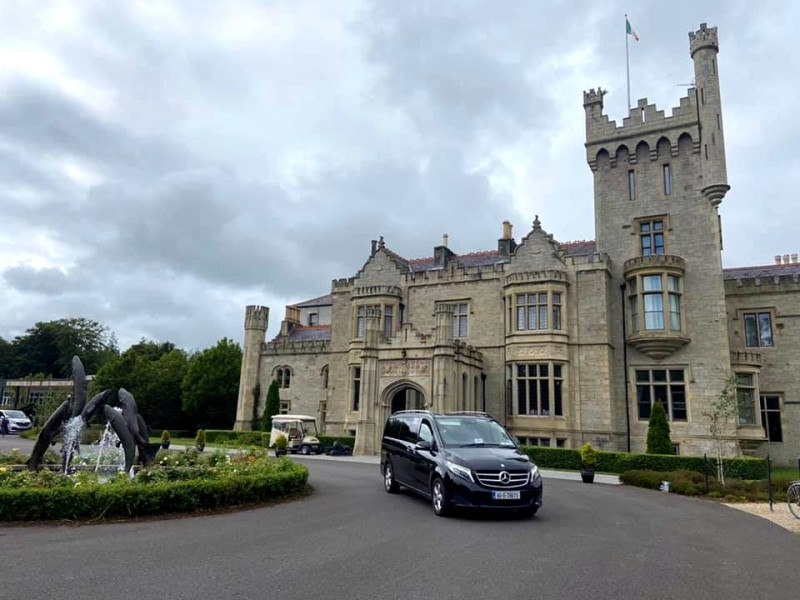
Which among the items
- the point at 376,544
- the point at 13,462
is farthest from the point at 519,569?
the point at 13,462

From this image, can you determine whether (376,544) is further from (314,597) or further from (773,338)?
(773,338)

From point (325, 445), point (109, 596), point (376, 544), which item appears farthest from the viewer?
point (325, 445)

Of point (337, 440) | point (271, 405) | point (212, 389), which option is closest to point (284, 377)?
point (271, 405)

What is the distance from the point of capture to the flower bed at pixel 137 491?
376 inches

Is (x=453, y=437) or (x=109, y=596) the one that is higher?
(x=453, y=437)

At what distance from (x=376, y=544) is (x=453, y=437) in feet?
12.8

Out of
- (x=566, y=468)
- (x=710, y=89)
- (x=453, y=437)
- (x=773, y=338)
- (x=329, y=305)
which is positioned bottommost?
(x=566, y=468)

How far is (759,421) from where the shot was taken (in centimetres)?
2656

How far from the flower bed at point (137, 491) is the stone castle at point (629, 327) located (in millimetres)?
15371

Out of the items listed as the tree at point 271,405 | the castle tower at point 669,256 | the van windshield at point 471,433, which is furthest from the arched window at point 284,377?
the van windshield at point 471,433

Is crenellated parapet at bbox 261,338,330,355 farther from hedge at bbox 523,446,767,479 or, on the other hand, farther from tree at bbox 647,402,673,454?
tree at bbox 647,402,673,454

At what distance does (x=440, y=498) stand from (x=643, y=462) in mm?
15839

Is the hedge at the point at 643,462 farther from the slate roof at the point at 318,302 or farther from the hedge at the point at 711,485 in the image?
the slate roof at the point at 318,302

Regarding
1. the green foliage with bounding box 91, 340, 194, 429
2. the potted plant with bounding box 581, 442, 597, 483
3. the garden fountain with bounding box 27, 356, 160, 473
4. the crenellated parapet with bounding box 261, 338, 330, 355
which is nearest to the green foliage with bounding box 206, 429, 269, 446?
the crenellated parapet with bounding box 261, 338, 330, 355
